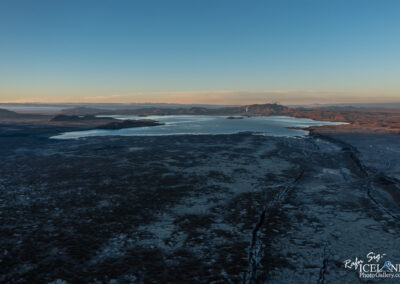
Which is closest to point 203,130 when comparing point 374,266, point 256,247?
point 256,247

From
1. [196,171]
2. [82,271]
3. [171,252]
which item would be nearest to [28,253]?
[82,271]

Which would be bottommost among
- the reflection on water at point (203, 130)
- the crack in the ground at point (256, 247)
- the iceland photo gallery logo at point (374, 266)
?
the iceland photo gallery logo at point (374, 266)

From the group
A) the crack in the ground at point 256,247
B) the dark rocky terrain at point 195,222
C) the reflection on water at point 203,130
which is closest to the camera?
the crack in the ground at point 256,247

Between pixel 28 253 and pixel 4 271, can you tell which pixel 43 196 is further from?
pixel 4 271

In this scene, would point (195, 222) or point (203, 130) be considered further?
point (203, 130)

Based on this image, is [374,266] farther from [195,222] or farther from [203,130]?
[203,130]

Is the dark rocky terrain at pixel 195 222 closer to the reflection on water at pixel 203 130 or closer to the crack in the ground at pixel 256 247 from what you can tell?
the crack in the ground at pixel 256 247

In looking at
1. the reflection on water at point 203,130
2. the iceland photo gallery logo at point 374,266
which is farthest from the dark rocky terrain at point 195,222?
the reflection on water at point 203,130
